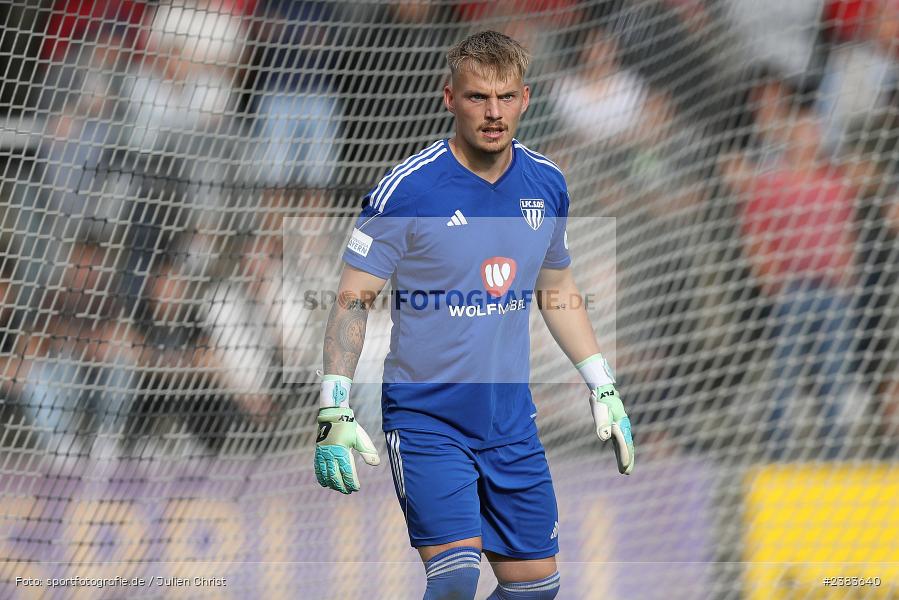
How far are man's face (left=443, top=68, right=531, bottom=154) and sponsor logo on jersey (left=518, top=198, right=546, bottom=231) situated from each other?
21cm

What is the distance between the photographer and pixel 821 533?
15.6 feet

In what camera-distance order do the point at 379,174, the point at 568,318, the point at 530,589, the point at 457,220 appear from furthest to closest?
the point at 379,174 → the point at 568,318 → the point at 530,589 → the point at 457,220

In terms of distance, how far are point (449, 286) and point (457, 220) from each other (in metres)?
0.18

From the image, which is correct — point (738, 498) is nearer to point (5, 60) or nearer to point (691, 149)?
point (691, 149)

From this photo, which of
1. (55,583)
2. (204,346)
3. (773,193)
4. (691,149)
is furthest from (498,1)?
(55,583)

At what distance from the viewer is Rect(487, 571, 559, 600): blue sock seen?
311 centimetres

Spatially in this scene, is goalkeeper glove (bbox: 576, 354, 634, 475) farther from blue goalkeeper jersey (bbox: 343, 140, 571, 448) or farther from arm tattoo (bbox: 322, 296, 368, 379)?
arm tattoo (bbox: 322, 296, 368, 379)

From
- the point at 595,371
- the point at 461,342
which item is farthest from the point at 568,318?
the point at 461,342

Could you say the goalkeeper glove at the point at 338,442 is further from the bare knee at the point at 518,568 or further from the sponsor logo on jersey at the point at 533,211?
the sponsor logo on jersey at the point at 533,211

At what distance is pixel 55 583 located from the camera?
15.9 ft

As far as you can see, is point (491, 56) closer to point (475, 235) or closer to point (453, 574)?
point (475, 235)

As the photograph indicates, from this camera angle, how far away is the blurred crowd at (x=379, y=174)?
5.20m

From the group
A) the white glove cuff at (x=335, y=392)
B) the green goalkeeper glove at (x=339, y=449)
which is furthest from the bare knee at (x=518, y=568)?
the white glove cuff at (x=335, y=392)

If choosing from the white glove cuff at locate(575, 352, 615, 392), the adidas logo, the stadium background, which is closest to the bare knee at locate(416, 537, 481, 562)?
the white glove cuff at locate(575, 352, 615, 392)
